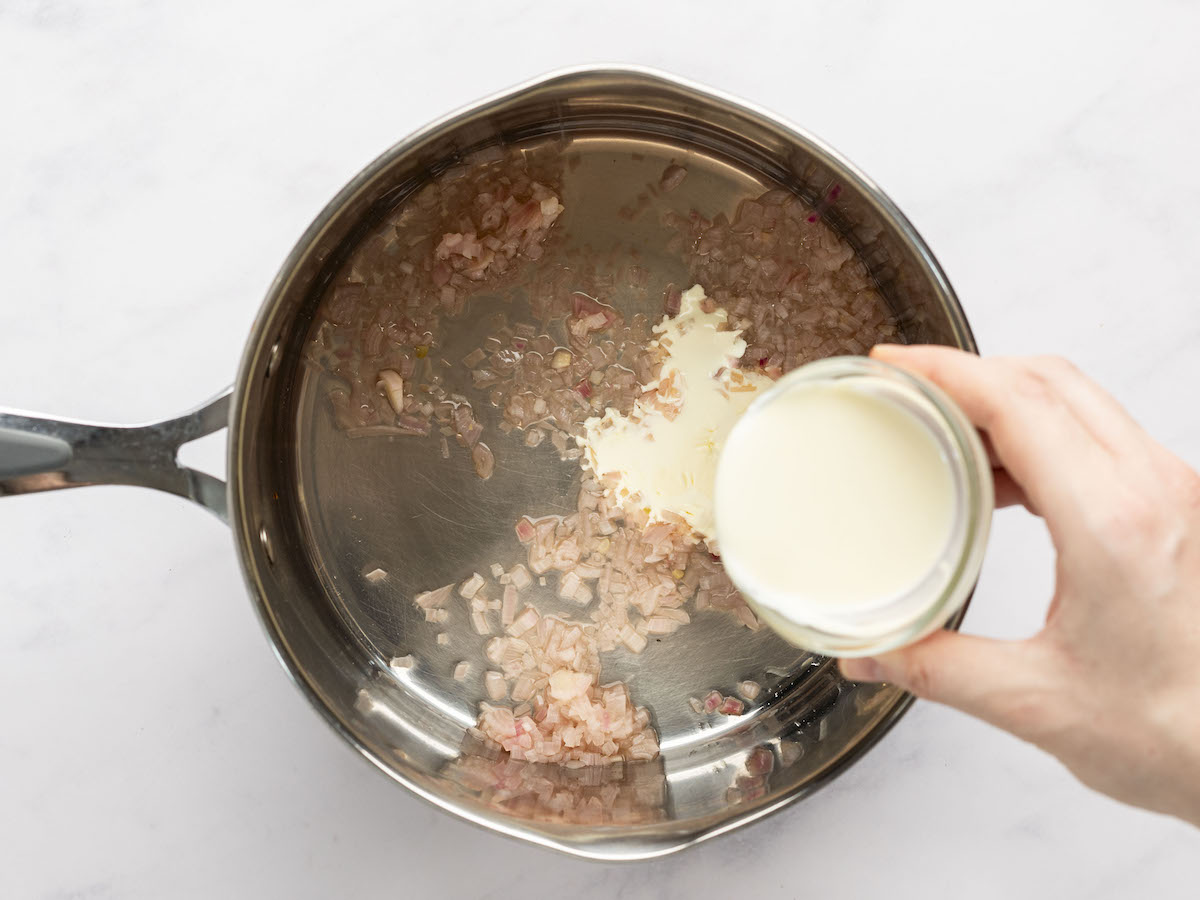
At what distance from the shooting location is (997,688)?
693 millimetres

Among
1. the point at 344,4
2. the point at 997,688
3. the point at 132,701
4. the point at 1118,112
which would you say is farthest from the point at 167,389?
the point at 1118,112

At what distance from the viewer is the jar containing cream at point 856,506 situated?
0.67 meters

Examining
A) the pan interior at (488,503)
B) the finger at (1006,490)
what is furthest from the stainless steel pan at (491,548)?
Result: the finger at (1006,490)

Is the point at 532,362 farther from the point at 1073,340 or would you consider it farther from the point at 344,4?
the point at 1073,340

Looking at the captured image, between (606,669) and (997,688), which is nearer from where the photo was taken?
(997,688)

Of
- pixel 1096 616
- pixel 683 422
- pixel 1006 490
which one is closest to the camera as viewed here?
pixel 1096 616

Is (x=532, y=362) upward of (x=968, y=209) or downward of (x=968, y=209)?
downward

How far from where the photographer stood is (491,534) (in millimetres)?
1059

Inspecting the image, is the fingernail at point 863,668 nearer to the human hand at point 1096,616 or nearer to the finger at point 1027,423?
the human hand at point 1096,616

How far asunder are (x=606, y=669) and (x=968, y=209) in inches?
28.6

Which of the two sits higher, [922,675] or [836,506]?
[836,506]

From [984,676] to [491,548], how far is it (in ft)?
1.90

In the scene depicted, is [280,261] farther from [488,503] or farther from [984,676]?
[984,676]

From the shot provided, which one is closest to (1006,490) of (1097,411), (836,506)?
(1097,411)
